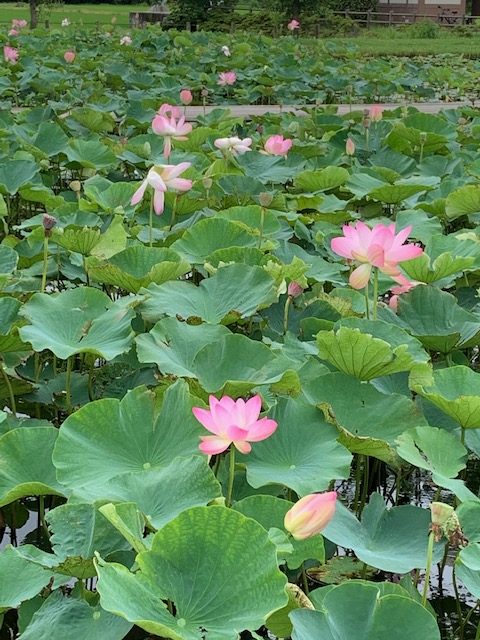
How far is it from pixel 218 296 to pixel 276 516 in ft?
1.91

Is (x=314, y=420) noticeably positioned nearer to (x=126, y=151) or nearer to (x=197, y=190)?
(x=197, y=190)

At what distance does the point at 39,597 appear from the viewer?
946mm

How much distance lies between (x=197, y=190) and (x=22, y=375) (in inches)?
37.9

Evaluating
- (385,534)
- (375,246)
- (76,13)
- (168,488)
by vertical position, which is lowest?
(76,13)

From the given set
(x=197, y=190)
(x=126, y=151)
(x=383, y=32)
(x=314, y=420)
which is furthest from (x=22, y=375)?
(x=383, y=32)

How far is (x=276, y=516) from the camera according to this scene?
0.96 m

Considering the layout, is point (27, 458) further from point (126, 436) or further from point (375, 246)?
point (375, 246)

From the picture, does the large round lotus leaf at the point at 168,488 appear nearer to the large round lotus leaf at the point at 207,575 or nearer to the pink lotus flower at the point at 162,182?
the large round lotus leaf at the point at 207,575

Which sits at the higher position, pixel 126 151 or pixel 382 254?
pixel 382 254

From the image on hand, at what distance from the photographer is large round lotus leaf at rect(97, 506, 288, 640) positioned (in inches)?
29.5

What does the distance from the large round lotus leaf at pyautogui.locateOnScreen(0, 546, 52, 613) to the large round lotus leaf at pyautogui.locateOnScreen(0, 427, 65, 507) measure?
0.16 m

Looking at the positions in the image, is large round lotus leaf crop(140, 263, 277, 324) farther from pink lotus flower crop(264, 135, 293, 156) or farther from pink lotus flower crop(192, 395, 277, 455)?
pink lotus flower crop(264, 135, 293, 156)

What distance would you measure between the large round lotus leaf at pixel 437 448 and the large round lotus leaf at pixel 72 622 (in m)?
0.42

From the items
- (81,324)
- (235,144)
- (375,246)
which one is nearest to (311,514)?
(375,246)
